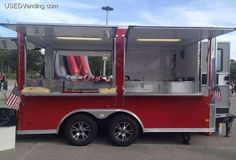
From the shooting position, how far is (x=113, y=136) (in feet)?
33.9

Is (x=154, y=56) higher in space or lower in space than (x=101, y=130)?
higher

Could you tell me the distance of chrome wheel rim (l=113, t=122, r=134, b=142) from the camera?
10359mm

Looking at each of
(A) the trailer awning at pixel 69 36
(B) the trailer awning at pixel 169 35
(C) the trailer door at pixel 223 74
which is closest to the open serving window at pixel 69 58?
(A) the trailer awning at pixel 69 36

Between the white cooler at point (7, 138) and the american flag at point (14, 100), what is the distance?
19.2 inches

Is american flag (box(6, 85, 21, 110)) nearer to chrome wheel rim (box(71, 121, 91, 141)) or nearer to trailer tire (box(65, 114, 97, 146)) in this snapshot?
trailer tire (box(65, 114, 97, 146))

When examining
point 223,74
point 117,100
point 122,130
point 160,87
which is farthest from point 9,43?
point 223,74

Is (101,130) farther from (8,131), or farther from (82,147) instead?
(8,131)

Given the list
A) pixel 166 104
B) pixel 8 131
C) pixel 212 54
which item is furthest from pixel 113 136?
pixel 212 54

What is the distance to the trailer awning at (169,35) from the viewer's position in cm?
964

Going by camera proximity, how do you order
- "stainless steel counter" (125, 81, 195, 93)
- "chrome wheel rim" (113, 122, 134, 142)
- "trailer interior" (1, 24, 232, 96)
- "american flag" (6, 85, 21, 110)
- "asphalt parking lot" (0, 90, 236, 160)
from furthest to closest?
"stainless steel counter" (125, 81, 195, 93) → "chrome wheel rim" (113, 122, 134, 142) → "trailer interior" (1, 24, 232, 96) → "american flag" (6, 85, 21, 110) → "asphalt parking lot" (0, 90, 236, 160)

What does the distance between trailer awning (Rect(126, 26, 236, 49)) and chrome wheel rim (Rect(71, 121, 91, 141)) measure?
7.67ft

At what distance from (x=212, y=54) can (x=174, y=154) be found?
2.70 metres

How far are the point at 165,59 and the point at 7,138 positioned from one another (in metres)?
5.55

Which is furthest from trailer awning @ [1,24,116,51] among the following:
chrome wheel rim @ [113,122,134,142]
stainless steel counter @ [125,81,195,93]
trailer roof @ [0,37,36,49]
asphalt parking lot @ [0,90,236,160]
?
asphalt parking lot @ [0,90,236,160]
